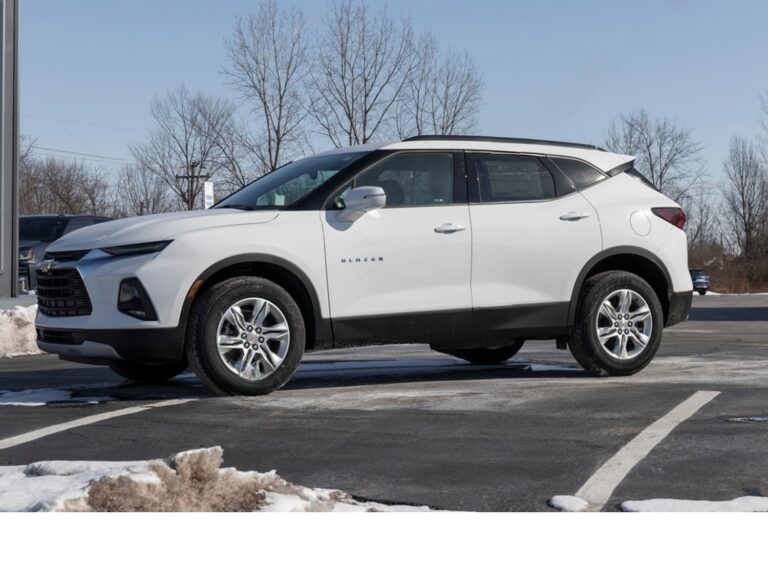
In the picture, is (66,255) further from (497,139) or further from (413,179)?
(497,139)

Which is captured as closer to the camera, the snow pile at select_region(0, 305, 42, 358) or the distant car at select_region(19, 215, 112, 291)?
the snow pile at select_region(0, 305, 42, 358)

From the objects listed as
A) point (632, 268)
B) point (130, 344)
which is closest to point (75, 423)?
point (130, 344)

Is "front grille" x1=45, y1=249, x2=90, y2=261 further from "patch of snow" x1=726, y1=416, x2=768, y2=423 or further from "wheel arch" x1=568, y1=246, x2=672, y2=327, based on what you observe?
"patch of snow" x1=726, y1=416, x2=768, y2=423

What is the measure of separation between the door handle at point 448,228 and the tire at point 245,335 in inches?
45.9

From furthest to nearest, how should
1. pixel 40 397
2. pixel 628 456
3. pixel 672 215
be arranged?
pixel 672 215
pixel 40 397
pixel 628 456

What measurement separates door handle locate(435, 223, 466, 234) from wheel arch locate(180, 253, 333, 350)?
1003 mm

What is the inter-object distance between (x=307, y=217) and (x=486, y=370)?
2574 millimetres

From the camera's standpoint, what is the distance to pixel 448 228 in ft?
26.0

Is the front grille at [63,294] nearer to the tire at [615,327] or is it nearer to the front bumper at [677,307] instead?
the tire at [615,327]

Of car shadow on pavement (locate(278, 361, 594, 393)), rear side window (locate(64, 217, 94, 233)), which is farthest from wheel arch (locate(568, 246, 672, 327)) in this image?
rear side window (locate(64, 217, 94, 233))

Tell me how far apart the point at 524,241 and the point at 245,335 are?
2.22 meters

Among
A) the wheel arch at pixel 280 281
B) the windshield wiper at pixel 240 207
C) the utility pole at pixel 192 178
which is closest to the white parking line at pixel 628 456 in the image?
the wheel arch at pixel 280 281

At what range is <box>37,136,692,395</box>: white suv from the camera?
7.28 m
